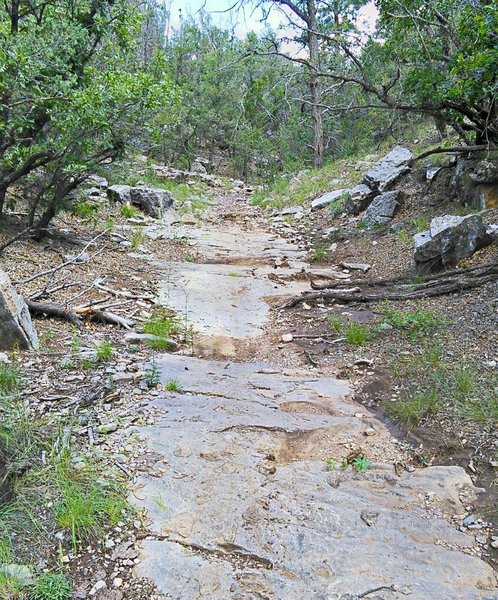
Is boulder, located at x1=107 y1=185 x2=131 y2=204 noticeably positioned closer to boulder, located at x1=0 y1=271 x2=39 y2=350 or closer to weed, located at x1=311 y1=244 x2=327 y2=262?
weed, located at x1=311 y1=244 x2=327 y2=262

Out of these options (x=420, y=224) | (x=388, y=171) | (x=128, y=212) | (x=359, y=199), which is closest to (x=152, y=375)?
(x=420, y=224)

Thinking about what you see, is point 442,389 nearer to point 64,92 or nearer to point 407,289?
point 407,289

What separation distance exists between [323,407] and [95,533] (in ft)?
6.46

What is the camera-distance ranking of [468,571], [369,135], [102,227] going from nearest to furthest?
[468,571], [102,227], [369,135]

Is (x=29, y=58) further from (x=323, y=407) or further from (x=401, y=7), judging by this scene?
(x=401, y=7)

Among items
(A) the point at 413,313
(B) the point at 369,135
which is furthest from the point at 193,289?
(B) the point at 369,135

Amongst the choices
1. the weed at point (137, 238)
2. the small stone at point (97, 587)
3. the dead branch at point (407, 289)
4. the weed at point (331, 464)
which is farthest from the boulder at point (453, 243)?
the small stone at point (97, 587)

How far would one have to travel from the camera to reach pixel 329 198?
12.5 m

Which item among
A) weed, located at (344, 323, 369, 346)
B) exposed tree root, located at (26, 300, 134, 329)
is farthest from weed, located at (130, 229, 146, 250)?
weed, located at (344, 323, 369, 346)

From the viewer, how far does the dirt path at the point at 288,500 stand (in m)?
2.13

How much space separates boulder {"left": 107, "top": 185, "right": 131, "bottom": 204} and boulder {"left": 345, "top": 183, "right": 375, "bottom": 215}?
546 centimetres

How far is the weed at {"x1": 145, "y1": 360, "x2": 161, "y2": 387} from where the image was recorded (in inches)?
151

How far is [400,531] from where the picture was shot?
2453mm

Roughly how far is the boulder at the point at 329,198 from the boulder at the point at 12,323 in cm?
903
